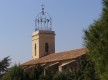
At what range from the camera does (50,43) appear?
194ft

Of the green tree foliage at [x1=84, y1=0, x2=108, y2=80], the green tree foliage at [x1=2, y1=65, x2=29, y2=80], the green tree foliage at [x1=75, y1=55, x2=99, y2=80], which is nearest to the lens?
the green tree foliage at [x1=84, y1=0, x2=108, y2=80]

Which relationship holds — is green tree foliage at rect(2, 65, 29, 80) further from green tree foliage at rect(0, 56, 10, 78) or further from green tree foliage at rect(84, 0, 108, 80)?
green tree foliage at rect(84, 0, 108, 80)

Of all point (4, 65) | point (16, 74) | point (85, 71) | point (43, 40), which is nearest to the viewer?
point (85, 71)

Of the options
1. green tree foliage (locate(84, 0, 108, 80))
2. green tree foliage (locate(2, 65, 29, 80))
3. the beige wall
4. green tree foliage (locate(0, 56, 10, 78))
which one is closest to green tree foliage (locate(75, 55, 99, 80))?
green tree foliage (locate(2, 65, 29, 80))

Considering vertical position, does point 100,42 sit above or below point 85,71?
above

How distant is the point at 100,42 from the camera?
36.2 ft

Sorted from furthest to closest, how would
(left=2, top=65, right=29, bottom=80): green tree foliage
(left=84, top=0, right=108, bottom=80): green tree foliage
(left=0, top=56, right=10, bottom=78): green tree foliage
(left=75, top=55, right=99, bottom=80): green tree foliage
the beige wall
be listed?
the beige wall < (left=0, top=56, right=10, bottom=78): green tree foliage < (left=2, top=65, right=29, bottom=80): green tree foliage < (left=75, top=55, right=99, bottom=80): green tree foliage < (left=84, top=0, right=108, bottom=80): green tree foliage

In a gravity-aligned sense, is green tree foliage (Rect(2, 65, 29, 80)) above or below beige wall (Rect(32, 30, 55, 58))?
below

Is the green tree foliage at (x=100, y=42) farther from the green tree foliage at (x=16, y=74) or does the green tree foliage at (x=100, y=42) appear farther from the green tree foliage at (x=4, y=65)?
the green tree foliage at (x=4, y=65)

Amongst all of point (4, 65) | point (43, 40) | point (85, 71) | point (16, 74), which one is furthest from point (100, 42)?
point (43, 40)

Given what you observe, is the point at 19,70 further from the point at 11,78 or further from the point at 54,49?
the point at 54,49

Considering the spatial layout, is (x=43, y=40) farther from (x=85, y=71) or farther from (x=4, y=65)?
(x=85, y=71)

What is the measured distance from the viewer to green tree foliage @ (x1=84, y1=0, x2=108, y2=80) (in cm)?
1087

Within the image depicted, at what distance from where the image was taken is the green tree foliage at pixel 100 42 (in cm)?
1087
